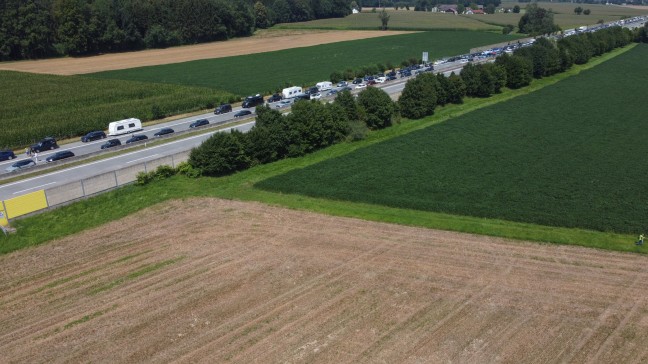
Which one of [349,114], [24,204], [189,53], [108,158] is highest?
[189,53]

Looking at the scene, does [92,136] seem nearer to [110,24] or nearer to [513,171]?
[513,171]

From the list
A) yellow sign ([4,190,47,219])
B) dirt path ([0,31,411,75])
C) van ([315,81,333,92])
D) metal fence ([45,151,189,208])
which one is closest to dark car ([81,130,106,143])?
metal fence ([45,151,189,208])

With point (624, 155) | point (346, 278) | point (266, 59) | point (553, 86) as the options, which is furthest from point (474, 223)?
point (266, 59)

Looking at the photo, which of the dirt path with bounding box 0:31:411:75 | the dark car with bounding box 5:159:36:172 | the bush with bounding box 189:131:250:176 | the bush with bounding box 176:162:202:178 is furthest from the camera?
the dirt path with bounding box 0:31:411:75

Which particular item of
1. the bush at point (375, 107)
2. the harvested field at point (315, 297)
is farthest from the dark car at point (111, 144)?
the bush at point (375, 107)

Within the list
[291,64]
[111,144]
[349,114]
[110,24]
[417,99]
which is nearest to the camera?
[111,144]

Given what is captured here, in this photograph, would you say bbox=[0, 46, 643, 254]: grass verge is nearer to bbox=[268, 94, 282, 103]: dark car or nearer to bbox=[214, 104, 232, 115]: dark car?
bbox=[214, 104, 232, 115]: dark car

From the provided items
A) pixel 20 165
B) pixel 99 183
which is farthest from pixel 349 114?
pixel 20 165
